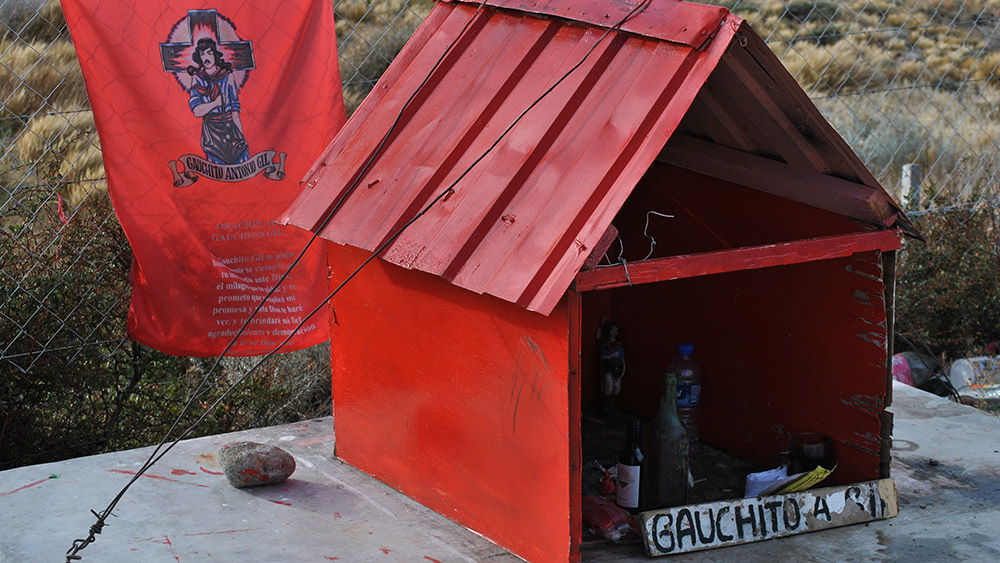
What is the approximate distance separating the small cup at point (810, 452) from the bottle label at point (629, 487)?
2.29 ft

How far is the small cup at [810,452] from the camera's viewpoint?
162 inches

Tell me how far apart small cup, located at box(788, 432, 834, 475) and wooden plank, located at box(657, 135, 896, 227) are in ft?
3.05

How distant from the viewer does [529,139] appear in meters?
3.56

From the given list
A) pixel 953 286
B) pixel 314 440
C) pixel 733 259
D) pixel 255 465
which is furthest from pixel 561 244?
pixel 953 286

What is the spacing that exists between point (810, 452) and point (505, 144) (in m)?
1.79

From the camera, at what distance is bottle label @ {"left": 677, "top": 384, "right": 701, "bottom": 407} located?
450 cm

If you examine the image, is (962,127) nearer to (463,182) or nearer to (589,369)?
(589,369)

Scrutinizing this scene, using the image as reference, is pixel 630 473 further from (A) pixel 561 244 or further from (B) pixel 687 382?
(A) pixel 561 244

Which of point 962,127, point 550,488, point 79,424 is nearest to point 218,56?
point 79,424

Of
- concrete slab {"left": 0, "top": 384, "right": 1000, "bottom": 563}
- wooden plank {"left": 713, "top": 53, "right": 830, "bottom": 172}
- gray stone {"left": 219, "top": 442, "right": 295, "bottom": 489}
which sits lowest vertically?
concrete slab {"left": 0, "top": 384, "right": 1000, "bottom": 563}

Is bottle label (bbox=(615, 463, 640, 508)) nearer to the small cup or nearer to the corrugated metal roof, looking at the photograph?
the small cup

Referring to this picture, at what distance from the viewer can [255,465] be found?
13.8 feet

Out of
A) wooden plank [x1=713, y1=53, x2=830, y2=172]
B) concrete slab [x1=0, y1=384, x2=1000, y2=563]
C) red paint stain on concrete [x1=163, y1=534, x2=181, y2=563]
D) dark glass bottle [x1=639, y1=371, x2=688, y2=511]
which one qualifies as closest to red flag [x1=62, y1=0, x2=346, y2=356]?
concrete slab [x1=0, y1=384, x2=1000, y2=563]

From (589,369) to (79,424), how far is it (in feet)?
9.00
